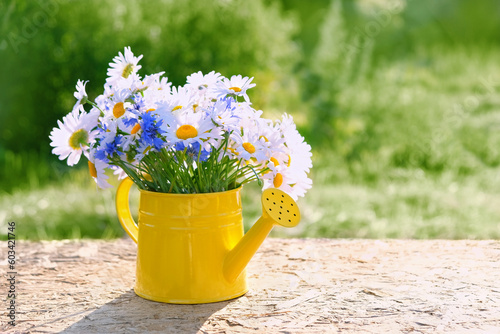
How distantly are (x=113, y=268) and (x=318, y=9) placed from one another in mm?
5020

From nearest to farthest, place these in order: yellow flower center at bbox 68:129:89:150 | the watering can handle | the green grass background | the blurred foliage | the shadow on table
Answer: the shadow on table → yellow flower center at bbox 68:129:89:150 → the watering can handle → the green grass background → the blurred foliage

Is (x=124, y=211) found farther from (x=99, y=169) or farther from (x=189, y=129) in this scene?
(x=189, y=129)

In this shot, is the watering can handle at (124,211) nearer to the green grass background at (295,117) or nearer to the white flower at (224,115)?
the white flower at (224,115)

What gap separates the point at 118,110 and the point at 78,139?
4.1 inches

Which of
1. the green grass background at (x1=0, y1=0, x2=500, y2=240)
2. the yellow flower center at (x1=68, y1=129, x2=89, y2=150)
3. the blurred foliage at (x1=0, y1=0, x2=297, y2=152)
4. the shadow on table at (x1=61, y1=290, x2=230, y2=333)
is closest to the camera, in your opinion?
the shadow on table at (x1=61, y1=290, x2=230, y2=333)

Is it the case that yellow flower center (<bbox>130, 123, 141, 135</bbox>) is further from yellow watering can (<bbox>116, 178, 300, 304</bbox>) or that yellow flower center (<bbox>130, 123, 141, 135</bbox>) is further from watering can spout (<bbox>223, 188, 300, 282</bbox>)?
watering can spout (<bbox>223, 188, 300, 282</bbox>)

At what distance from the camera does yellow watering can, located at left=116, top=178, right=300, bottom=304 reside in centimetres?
104

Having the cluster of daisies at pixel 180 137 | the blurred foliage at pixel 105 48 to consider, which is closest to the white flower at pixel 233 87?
the cluster of daisies at pixel 180 137

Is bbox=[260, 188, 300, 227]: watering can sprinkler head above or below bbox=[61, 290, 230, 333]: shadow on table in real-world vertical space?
above

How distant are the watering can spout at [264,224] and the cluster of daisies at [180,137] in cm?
5

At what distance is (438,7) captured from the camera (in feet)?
19.5

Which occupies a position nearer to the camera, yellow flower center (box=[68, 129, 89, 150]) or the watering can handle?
yellow flower center (box=[68, 129, 89, 150])

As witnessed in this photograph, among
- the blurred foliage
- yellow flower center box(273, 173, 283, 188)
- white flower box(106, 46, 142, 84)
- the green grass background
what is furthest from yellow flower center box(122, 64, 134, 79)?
the blurred foliage

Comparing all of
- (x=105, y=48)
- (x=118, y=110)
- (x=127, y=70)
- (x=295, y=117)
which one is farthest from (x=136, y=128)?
(x=295, y=117)
